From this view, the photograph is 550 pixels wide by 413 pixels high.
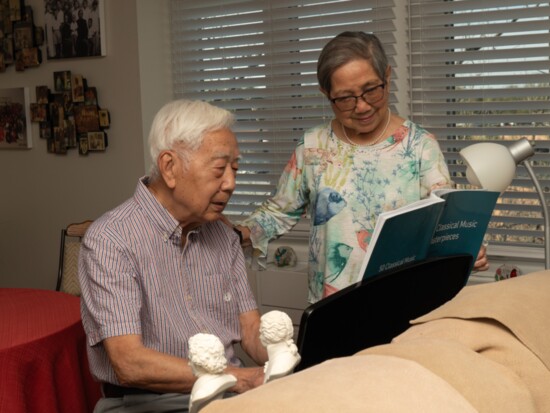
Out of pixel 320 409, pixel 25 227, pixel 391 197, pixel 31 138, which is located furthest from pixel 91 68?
pixel 320 409

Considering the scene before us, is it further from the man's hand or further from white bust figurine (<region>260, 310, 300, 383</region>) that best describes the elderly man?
white bust figurine (<region>260, 310, 300, 383</region>)

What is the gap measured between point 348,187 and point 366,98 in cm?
26

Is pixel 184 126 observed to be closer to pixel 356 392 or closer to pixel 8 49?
pixel 356 392

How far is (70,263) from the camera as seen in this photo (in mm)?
3799

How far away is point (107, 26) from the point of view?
4.02 m

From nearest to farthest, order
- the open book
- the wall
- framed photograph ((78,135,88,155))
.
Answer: the open book → the wall → framed photograph ((78,135,88,155))

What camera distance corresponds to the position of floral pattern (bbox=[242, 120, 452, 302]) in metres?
2.26

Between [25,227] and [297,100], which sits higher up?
[297,100]

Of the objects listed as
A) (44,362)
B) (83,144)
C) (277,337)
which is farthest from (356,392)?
(83,144)

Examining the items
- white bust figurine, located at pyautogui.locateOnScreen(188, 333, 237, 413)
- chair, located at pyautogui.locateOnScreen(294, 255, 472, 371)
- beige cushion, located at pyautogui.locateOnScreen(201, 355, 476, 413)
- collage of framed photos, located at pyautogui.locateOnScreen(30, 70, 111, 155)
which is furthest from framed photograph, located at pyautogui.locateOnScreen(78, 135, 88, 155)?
beige cushion, located at pyautogui.locateOnScreen(201, 355, 476, 413)

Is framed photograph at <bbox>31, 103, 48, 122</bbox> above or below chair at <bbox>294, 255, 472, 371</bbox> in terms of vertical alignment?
above

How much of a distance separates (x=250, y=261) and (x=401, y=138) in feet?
1.86

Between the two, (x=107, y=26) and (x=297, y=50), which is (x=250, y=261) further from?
(x=107, y=26)

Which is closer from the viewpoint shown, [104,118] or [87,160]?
[104,118]
